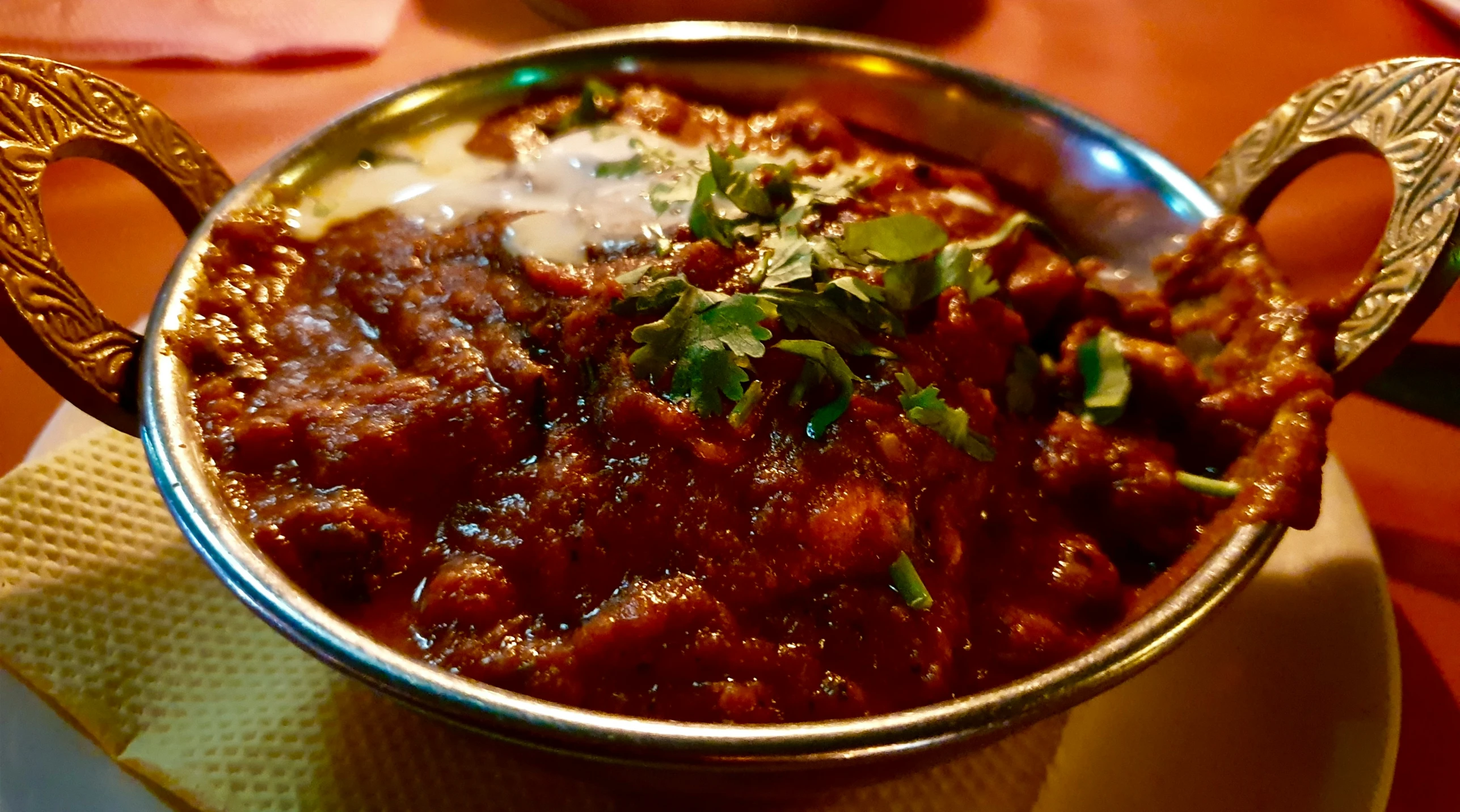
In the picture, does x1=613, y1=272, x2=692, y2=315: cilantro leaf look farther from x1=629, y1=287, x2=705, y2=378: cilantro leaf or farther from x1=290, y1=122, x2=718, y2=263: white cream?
x1=290, y1=122, x2=718, y2=263: white cream

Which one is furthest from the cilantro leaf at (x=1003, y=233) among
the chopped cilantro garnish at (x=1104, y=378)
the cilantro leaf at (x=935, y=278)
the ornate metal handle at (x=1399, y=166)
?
the ornate metal handle at (x=1399, y=166)

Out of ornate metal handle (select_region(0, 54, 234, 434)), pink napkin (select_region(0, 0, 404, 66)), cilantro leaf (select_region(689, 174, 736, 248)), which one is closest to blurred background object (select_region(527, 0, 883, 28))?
pink napkin (select_region(0, 0, 404, 66))

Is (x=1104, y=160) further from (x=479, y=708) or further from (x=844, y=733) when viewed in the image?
(x=479, y=708)

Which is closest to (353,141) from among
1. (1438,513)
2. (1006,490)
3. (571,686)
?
(571,686)

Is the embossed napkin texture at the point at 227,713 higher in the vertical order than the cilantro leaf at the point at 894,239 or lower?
lower

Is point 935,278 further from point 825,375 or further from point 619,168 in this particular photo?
point 619,168

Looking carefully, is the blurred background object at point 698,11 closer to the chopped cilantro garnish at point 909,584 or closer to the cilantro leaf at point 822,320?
the cilantro leaf at point 822,320
